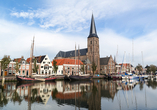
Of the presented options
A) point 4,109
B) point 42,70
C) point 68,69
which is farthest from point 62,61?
point 4,109

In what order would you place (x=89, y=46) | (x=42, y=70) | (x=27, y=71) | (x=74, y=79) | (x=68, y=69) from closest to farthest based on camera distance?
(x=74, y=79) → (x=27, y=71) → (x=42, y=70) → (x=68, y=69) → (x=89, y=46)

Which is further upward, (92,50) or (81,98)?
→ (92,50)

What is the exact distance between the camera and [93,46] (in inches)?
3465

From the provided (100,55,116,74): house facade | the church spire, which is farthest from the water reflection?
(100,55,116,74): house facade

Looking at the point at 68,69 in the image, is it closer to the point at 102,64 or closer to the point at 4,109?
the point at 102,64

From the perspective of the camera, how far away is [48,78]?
152 ft

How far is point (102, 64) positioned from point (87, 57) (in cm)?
1178

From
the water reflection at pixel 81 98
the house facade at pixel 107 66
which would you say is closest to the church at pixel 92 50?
the house facade at pixel 107 66

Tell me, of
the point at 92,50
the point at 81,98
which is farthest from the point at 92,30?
the point at 81,98

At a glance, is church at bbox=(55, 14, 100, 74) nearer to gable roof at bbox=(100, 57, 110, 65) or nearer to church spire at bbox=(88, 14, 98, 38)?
church spire at bbox=(88, 14, 98, 38)

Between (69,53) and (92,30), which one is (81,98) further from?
(69,53)

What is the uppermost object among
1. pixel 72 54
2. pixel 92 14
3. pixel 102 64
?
pixel 92 14

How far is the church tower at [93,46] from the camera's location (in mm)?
85969

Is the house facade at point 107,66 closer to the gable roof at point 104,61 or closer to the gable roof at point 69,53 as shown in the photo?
the gable roof at point 104,61
